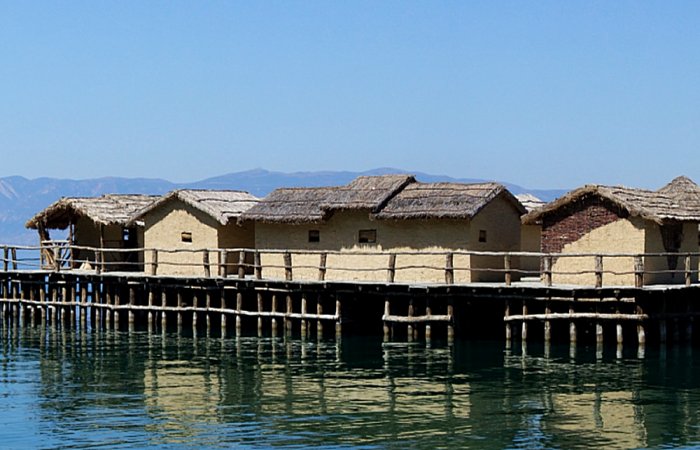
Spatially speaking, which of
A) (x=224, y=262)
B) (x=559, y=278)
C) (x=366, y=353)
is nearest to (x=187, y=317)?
(x=224, y=262)

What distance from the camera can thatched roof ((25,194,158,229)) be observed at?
167 ft

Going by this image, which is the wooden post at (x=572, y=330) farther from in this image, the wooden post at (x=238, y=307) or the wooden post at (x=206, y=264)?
the wooden post at (x=206, y=264)

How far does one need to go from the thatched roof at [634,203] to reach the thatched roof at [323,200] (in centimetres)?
522

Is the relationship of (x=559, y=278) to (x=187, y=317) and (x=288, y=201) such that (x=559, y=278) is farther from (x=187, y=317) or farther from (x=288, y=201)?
(x=187, y=317)

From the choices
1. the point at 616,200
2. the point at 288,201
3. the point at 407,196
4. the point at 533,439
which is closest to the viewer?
the point at 533,439

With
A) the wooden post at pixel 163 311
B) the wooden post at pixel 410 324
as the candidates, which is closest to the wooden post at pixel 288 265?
the wooden post at pixel 410 324

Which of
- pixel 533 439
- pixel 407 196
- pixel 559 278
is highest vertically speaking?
pixel 407 196

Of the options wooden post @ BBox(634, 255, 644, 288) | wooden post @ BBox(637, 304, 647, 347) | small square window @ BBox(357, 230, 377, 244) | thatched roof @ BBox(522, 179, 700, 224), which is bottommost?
wooden post @ BBox(637, 304, 647, 347)

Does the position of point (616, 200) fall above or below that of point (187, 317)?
above

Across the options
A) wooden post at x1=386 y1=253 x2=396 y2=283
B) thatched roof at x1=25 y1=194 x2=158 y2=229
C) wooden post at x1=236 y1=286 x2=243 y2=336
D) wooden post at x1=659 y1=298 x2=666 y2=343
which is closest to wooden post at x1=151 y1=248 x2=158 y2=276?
thatched roof at x1=25 y1=194 x2=158 y2=229

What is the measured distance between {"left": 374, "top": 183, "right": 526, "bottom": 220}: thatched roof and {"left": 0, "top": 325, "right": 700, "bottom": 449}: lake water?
428cm

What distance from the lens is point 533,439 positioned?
26562 millimetres

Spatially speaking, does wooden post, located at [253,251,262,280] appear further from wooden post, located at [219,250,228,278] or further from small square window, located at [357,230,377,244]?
small square window, located at [357,230,377,244]

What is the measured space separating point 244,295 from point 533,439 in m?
21.6
